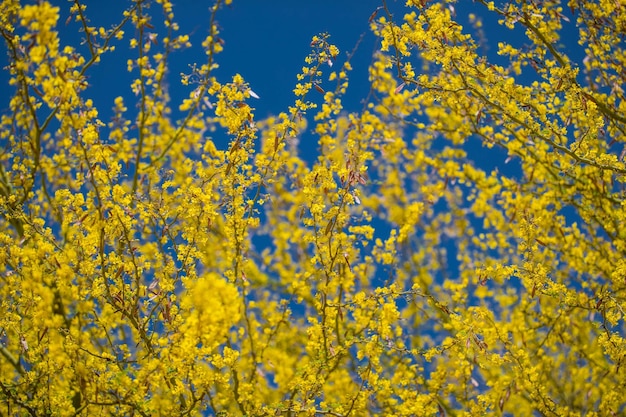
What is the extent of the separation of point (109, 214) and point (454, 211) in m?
4.72

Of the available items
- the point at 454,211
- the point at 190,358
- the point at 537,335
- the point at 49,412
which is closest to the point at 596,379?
the point at 537,335

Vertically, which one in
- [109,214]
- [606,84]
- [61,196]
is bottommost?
[109,214]

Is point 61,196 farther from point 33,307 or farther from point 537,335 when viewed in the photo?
point 537,335

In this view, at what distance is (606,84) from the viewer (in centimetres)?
572

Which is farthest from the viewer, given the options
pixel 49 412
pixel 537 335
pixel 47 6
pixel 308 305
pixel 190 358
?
pixel 537 335

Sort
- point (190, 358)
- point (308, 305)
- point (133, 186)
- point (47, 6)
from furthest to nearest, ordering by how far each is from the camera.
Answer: point (308, 305), point (133, 186), point (190, 358), point (47, 6)

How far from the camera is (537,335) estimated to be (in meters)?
7.16

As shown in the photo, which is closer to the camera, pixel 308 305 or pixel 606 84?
pixel 606 84

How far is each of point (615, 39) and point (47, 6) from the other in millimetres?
4691

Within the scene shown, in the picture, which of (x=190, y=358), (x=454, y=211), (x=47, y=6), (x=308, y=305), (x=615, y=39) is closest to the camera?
(x=47, y=6)

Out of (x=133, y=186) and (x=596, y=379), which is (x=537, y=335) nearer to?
(x=596, y=379)

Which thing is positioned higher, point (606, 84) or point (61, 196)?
point (606, 84)

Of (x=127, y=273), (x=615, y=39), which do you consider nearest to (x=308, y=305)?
(x=127, y=273)

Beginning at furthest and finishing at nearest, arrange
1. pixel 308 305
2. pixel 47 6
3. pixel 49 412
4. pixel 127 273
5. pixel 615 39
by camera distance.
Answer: pixel 308 305
pixel 615 39
pixel 127 273
pixel 49 412
pixel 47 6
